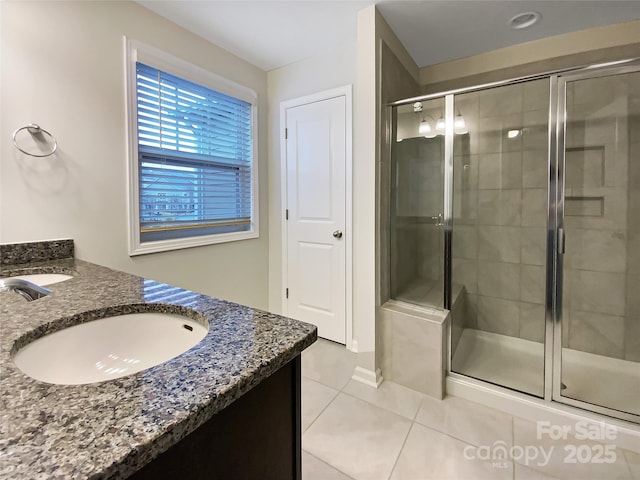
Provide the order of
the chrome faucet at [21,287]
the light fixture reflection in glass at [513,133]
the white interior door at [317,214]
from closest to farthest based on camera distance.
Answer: the chrome faucet at [21,287], the light fixture reflection in glass at [513,133], the white interior door at [317,214]

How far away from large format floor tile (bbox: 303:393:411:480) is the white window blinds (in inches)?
62.2

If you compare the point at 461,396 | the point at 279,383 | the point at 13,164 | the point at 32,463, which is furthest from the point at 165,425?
the point at 461,396

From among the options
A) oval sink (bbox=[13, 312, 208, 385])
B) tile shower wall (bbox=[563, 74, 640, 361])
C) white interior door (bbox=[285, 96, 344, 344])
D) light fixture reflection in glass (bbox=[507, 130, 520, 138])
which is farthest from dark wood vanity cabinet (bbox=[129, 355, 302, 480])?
light fixture reflection in glass (bbox=[507, 130, 520, 138])

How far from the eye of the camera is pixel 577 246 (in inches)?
85.4

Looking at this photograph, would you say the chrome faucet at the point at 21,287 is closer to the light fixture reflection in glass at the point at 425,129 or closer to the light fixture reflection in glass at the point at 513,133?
the light fixture reflection in glass at the point at 425,129

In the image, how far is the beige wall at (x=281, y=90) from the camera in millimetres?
2398

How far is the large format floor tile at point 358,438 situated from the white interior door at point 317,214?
84 cm

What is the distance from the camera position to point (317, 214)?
2.59 m

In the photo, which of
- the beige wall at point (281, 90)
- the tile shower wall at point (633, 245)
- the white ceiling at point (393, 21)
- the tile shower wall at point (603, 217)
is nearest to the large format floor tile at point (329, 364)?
the beige wall at point (281, 90)

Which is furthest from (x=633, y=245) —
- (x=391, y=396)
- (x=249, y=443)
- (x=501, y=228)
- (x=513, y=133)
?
(x=249, y=443)

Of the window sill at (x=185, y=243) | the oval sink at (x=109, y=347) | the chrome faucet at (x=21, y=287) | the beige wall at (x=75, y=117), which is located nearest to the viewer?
the oval sink at (x=109, y=347)

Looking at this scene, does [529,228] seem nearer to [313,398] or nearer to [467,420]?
[467,420]

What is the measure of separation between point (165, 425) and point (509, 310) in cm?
273

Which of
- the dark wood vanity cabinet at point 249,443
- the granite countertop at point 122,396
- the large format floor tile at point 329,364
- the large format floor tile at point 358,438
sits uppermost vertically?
the granite countertop at point 122,396
